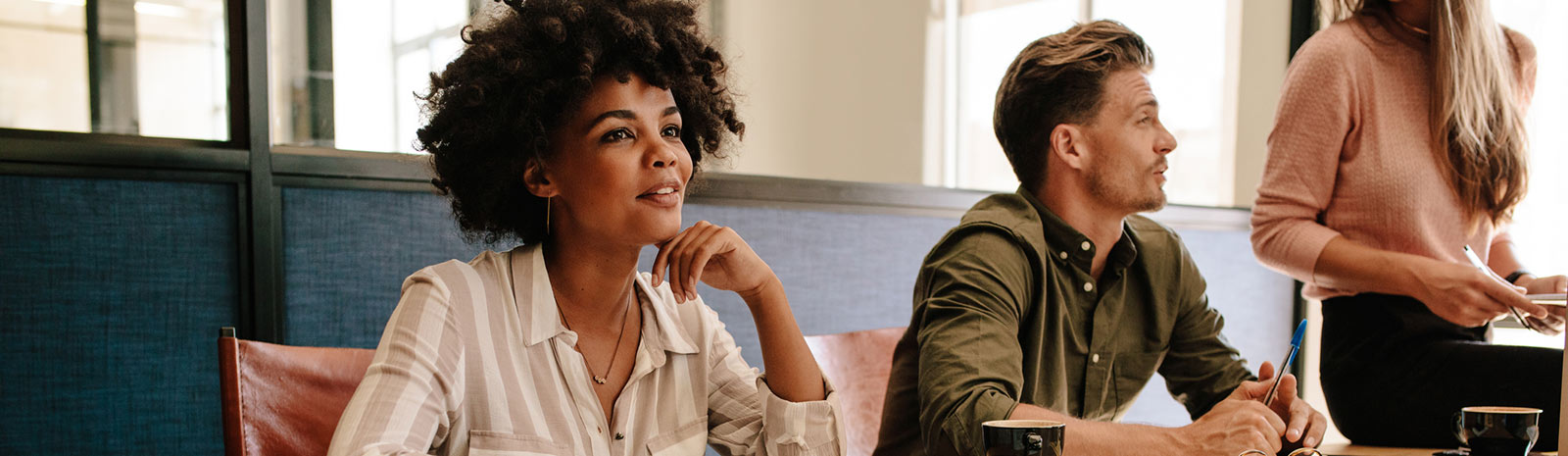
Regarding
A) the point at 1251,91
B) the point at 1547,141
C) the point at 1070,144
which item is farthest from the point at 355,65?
the point at 1547,141

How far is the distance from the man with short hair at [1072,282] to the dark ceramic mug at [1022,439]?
12.5 inches

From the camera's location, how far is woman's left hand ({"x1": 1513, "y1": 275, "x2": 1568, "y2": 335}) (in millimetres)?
1494

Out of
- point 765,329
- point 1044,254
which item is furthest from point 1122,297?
point 765,329

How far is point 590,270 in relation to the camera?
1.34m

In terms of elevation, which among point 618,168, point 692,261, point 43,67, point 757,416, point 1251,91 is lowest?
point 757,416

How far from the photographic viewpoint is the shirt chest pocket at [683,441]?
1.30 metres

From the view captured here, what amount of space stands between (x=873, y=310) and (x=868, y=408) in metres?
1.03

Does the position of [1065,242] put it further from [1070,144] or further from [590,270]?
[590,270]

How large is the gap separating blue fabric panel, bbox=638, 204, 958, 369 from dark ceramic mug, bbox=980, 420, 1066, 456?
1.47 metres

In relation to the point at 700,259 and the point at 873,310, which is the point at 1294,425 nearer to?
the point at 700,259

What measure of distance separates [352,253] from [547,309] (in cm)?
89

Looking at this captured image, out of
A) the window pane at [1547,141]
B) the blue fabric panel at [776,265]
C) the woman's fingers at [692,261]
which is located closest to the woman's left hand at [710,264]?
the woman's fingers at [692,261]

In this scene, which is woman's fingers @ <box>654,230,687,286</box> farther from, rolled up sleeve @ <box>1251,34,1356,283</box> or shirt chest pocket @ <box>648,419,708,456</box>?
rolled up sleeve @ <box>1251,34,1356,283</box>

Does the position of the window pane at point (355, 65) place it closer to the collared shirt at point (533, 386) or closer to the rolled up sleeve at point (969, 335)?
the collared shirt at point (533, 386)
